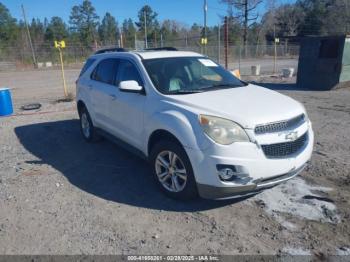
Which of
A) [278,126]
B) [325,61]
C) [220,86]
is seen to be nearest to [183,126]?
[278,126]

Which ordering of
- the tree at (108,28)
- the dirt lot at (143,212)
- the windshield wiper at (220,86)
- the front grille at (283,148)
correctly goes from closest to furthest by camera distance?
the dirt lot at (143,212) < the front grille at (283,148) < the windshield wiper at (220,86) < the tree at (108,28)

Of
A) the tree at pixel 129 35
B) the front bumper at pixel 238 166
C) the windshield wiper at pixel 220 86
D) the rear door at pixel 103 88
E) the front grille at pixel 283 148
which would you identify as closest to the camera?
the front bumper at pixel 238 166

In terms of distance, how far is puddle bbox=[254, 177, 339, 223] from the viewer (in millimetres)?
3676

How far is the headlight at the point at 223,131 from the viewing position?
3432mm

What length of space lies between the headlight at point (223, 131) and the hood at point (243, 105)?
6cm

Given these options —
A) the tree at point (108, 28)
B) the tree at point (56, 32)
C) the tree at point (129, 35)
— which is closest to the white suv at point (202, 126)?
the tree at point (129, 35)

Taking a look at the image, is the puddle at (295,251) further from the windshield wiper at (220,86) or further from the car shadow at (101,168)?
the windshield wiper at (220,86)

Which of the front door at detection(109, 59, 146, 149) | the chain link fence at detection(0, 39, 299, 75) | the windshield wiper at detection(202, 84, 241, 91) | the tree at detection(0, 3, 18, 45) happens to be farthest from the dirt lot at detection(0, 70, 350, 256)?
the tree at detection(0, 3, 18, 45)

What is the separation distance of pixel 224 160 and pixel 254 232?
806 mm

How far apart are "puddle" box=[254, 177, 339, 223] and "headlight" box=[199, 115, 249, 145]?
1.02m

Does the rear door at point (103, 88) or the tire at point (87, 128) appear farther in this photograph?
the tire at point (87, 128)

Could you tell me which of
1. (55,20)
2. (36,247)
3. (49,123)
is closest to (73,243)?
(36,247)

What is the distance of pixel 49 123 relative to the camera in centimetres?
838

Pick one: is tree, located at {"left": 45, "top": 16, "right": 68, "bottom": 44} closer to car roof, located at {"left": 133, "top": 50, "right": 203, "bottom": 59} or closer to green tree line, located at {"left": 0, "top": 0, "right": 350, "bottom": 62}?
green tree line, located at {"left": 0, "top": 0, "right": 350, "bottom": 62}
